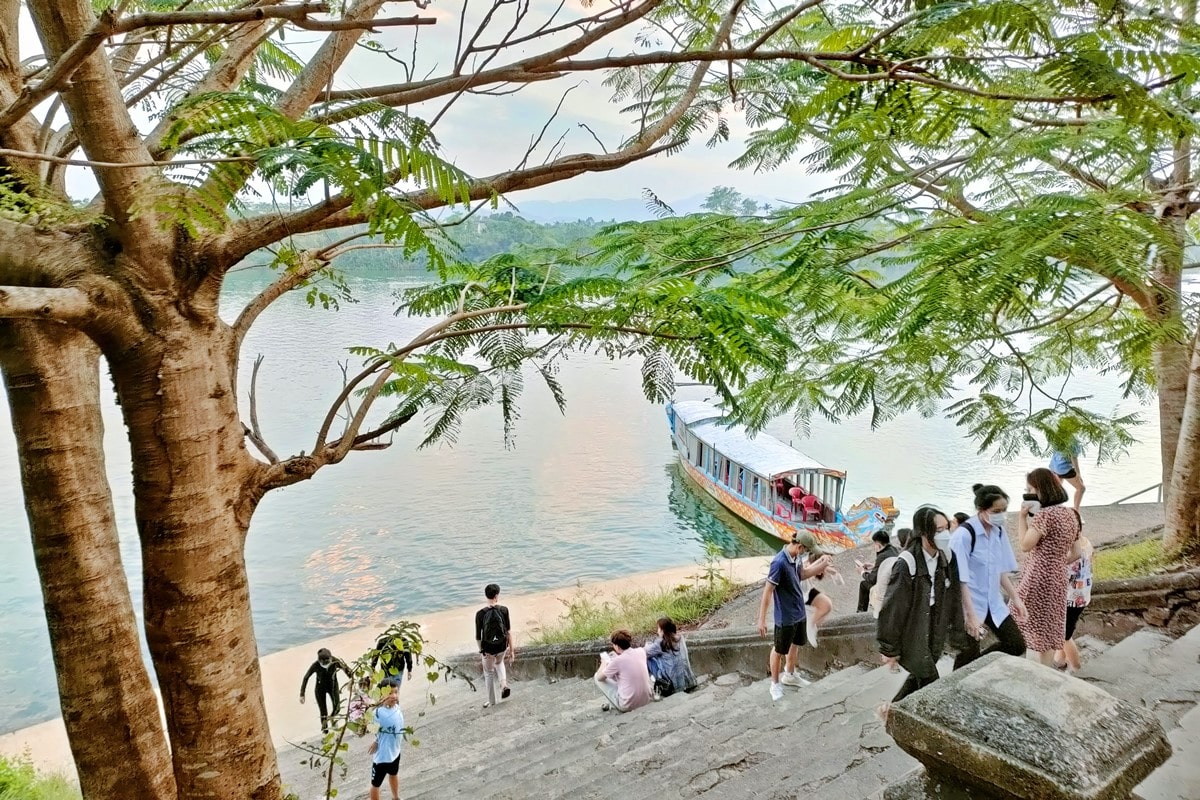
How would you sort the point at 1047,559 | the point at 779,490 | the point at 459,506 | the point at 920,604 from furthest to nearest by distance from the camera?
the point at 459,506 < the point at 779,490 < the point at 1047,559 < the point at 920,604

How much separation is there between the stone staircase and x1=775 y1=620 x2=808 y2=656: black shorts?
12.0 inches

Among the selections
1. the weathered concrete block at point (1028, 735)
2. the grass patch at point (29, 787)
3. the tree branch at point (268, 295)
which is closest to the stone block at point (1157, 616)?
the weathered concrete block at point (1028, 735)

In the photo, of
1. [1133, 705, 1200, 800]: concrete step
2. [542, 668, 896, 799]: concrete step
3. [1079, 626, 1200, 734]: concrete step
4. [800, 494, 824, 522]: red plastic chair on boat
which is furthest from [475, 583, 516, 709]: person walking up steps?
[800, 494, 824, 522]: red plastic chair on boat

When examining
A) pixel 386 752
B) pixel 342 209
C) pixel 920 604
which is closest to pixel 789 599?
pixel 920 604

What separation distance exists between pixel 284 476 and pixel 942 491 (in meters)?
18.9

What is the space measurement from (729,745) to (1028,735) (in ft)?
10.2

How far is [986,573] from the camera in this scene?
3.60 metres

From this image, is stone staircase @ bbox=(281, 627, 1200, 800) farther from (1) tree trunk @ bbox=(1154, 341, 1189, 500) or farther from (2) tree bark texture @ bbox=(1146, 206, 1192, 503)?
(1) tree trunk @ bbox=(1154, 341, 1189, 500)

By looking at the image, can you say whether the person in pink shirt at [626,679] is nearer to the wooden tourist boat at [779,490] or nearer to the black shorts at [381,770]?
the black shorts at [381,770]

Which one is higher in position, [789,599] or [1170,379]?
[1170,379]

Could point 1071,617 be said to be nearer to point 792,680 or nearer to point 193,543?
point 792,680

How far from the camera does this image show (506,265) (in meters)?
3.48

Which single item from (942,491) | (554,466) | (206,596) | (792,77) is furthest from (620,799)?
(554,466)

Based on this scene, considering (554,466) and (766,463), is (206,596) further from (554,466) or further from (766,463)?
(554,466)
